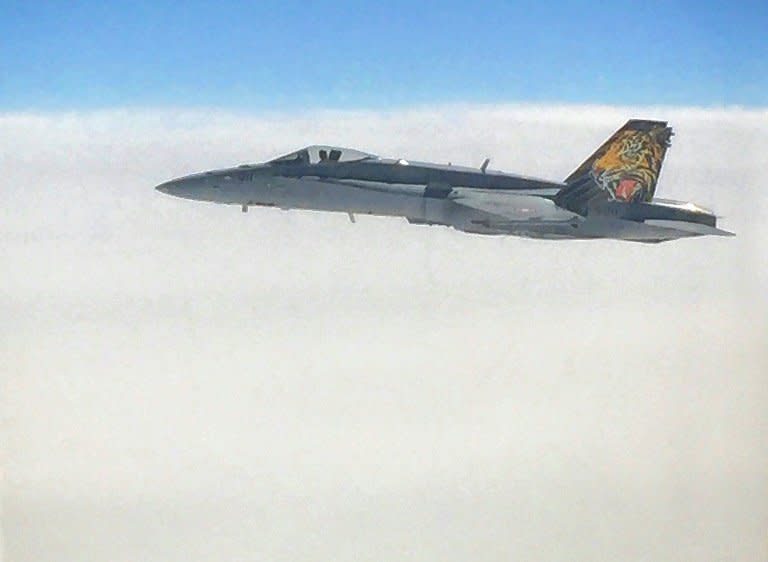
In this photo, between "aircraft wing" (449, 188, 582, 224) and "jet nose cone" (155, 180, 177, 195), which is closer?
"jet nose cone" (155, 180, 177, 195)

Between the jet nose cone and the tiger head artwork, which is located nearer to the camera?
the jet nose cone

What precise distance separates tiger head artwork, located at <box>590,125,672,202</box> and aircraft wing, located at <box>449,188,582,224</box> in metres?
0.15

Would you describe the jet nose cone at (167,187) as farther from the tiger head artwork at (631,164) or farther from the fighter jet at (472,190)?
the tiger head artwork at (631,164)

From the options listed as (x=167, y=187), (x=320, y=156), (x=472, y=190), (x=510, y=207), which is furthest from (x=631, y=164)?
(x=167, y=187)

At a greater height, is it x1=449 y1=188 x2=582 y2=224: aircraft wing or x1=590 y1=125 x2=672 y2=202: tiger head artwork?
x1=590 y1=125 x2=672 y2=202: tiger head artwork

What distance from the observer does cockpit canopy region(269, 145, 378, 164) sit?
3029mm

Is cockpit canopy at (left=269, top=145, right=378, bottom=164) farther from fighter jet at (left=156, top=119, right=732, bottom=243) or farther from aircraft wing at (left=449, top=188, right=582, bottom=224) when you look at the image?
aircraft wing at (left=449, top=188, right=582, bottom=224)

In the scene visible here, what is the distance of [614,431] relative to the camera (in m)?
3.32

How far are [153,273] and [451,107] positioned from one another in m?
1.04

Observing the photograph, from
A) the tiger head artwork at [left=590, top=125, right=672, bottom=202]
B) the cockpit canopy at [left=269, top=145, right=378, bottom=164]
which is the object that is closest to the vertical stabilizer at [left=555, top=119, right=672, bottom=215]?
the tiger head artwork at [left=590, top=125, right=672, bottom=202]

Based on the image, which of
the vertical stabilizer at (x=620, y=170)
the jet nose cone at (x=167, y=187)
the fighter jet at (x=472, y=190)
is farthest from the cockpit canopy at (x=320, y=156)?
the vertical stabilizer at (x=620, y=170)

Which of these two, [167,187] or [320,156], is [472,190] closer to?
[320,156]

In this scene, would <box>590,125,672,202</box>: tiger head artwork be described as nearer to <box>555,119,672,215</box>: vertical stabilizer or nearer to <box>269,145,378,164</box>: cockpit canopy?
<box>555,119,672,215</box>: vertical stabilizer

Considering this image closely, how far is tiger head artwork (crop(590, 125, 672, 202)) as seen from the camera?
310cm
